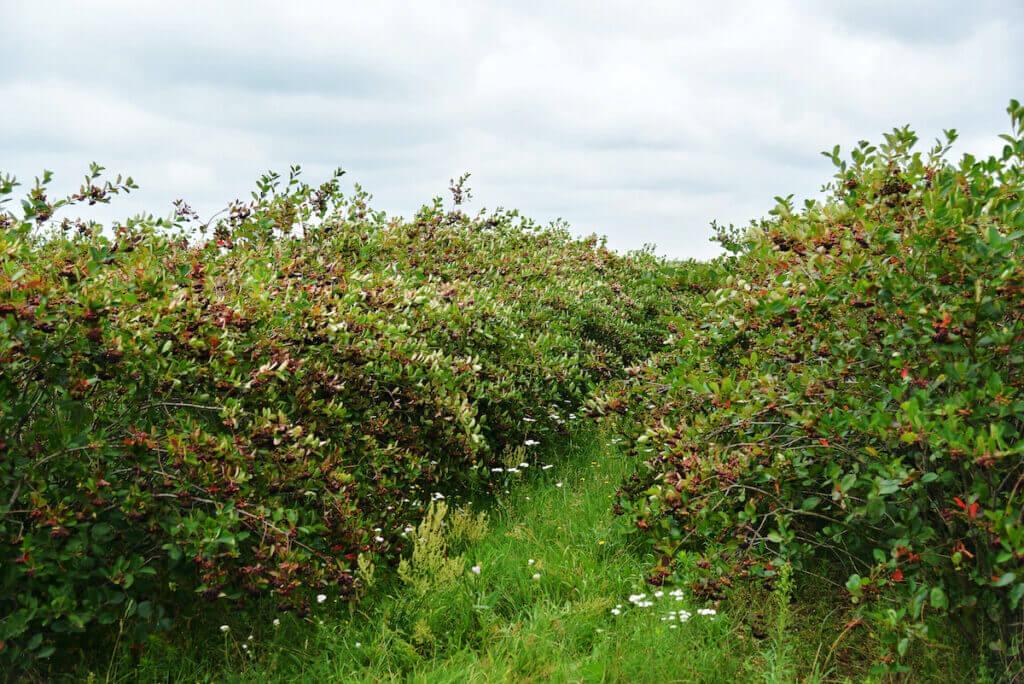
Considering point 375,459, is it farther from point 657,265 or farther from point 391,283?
point 657,265

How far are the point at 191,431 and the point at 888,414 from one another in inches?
126

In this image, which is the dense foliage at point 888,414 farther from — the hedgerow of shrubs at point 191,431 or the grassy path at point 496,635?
the hedgerow of shrubs at point 191,431

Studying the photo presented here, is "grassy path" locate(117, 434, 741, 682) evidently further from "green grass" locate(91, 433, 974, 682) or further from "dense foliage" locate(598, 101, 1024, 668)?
"dense foliage" locate(598, 101, 1024, 668)

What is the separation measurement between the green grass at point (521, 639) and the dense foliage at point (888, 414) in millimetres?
342

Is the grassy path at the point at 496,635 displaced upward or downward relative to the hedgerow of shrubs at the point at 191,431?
downward

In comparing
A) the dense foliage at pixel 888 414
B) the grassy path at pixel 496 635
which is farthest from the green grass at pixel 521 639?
→ the dense foliage at pixel 888 414

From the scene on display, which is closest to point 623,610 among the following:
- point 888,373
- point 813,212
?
point 888,373

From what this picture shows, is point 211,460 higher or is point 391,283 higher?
point 391,283

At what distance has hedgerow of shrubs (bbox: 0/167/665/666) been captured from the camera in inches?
138

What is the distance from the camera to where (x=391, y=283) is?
20.4ft

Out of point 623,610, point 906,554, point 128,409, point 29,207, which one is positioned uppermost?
point 29,207

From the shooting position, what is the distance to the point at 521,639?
3.89 m

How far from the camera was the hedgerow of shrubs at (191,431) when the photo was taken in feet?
11.5

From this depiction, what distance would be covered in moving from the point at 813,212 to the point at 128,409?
389 centimetres
